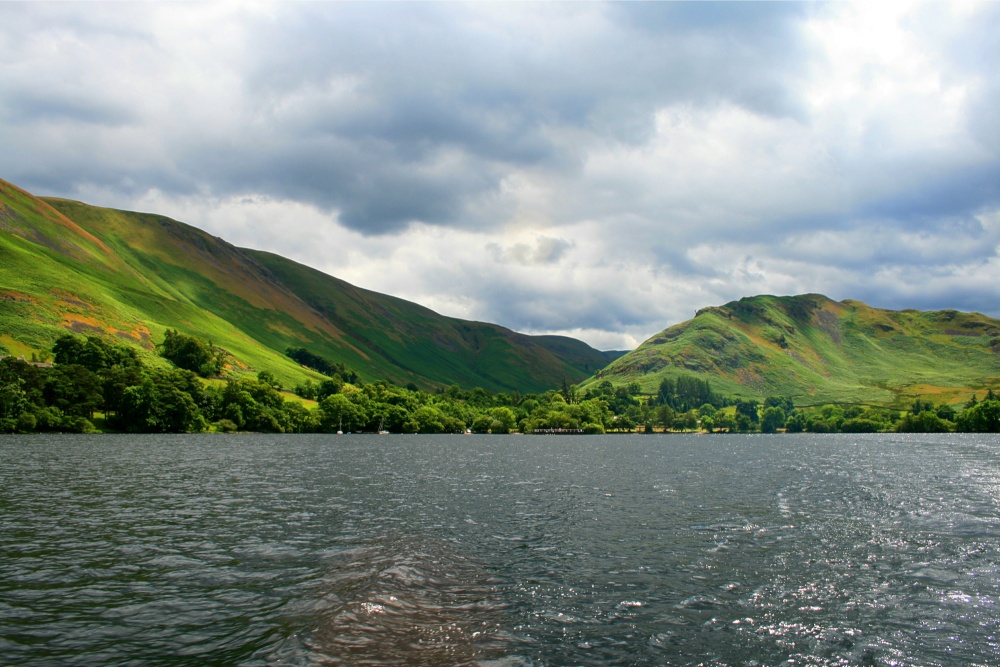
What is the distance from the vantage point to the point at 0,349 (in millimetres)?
→ 191000

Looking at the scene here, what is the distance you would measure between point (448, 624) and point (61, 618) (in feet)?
45.8

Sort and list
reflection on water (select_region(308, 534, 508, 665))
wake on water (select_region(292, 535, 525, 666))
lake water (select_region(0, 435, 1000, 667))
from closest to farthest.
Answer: wake on water (select_region(292, 535, 525, 666)), reflection on water (select_region(308, 534, 508, 665)), lake water (select_region(0, 435, 1000, 667))

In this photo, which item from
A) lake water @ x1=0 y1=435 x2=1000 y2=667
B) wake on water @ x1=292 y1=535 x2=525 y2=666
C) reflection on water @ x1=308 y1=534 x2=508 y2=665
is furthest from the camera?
lake water @ x1=0 y1=435 x2=1000 y2=667

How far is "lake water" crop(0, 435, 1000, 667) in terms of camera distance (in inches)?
800

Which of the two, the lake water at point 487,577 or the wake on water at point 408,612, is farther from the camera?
the lake water at point 487,577

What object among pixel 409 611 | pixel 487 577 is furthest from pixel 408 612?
pixel 487 577

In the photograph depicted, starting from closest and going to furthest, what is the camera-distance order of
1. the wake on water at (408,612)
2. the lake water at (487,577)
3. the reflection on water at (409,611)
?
the wake on water at (408,612) → the reflection on water at (409,611) → the lake water at (487,577)

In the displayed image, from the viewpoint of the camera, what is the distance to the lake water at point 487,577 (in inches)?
800

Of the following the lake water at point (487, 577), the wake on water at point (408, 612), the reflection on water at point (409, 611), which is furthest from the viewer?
the lake water at point (487, 577)

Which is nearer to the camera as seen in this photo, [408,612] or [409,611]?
[408,612]

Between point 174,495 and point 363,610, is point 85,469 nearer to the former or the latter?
point 174,495

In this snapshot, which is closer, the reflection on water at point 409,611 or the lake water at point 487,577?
the reflection on water at point 409,611

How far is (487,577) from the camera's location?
29266 millimetres

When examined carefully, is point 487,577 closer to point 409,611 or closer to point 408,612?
point 409,611
